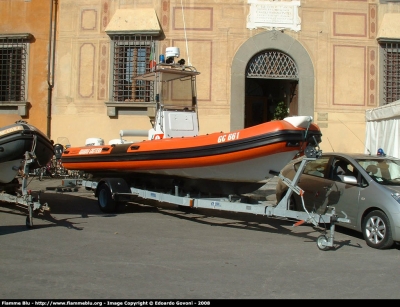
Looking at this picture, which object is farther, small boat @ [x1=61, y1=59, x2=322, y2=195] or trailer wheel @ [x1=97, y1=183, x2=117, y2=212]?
trailer wheel @ [x1=97, y1=183, x2=117, y2=212]

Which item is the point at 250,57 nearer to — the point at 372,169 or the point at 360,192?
the point at 372,169

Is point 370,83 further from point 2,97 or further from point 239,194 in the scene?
point 2,97

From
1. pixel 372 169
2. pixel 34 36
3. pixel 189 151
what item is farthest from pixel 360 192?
pixel 34 36

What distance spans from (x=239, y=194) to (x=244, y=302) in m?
4.14

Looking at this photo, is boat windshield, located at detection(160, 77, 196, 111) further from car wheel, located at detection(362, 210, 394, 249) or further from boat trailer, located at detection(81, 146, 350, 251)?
car wheel, located at detection(362, 210, 394, 249)

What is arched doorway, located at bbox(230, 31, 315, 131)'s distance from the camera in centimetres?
1511

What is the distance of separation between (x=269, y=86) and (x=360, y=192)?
10.9 meters

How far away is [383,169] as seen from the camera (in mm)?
7848

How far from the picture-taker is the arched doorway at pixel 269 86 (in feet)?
50.3

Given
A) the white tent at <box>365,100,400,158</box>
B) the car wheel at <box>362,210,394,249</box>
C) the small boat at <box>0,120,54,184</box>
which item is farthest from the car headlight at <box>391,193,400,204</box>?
the small boat at <box>0,120,54,184</box>

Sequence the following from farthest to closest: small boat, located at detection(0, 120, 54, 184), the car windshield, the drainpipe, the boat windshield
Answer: the drainpipe
the boat windshield
small boat, located at detection(0, 120, 54, 184)
the car windshield

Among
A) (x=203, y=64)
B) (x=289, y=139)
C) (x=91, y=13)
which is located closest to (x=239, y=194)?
(x=289, y=139)

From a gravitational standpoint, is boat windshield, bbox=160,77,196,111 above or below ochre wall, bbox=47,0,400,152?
below

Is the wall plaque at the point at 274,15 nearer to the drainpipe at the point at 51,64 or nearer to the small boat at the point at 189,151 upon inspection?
the small boat at the point at 189,151
